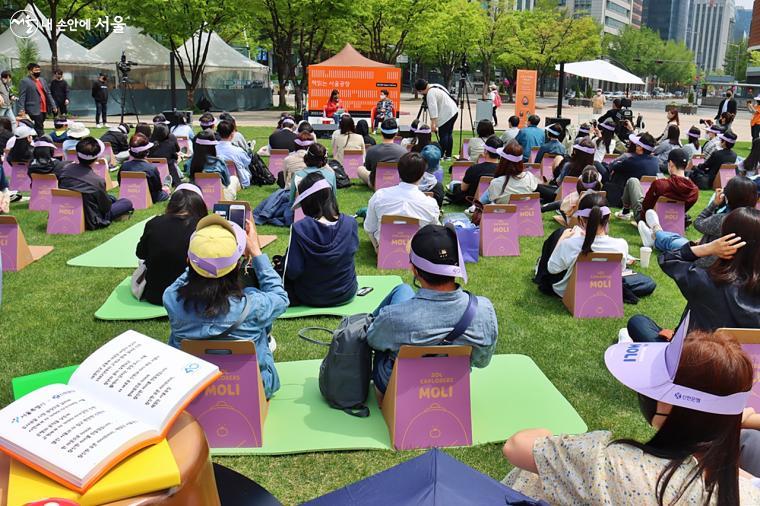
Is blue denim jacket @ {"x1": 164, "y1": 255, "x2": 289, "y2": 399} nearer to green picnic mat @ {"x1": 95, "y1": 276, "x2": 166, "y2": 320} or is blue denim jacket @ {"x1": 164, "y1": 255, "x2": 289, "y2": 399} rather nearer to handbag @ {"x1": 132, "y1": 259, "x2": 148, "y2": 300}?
green picnic mat @ {"x1": 95, "y1": 276, "x2": 166, "y2": 320}

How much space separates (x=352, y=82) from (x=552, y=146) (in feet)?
43.2

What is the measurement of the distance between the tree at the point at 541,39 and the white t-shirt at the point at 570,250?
143 ft

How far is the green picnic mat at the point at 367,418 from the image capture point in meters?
3.90

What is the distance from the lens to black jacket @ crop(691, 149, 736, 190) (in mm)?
11719

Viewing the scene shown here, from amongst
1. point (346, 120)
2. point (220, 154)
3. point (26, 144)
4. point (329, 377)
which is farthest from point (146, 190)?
point (329, 377)

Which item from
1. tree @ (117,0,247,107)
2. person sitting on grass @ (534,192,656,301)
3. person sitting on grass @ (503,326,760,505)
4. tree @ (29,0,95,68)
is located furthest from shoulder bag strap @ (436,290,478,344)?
tree @ (29,0,95,68)

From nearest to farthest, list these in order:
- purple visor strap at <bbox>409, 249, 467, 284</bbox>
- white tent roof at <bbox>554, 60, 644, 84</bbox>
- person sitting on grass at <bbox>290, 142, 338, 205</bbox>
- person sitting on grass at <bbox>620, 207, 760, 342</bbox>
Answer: purple visor strap at <bbox>409, 249, 467, 284</bbox>, person sitting on grass at <bbox>620, 207, 760, 342</bbox>, person sitting on grass at <bbox>290, 142, 338, 205</bbox>, white tent roof at <bbox>554, 60, 644, 84</bbox>

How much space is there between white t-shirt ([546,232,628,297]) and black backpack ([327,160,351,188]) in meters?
5.71

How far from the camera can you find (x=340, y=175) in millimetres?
11633

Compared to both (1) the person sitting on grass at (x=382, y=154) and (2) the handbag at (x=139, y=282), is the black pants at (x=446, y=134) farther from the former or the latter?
(2) the handbag at (x=139, y=282)

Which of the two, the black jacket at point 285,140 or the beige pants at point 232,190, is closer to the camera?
the beige pants at point 232,190

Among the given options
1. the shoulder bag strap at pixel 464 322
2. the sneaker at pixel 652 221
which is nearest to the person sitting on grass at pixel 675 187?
the sneaker at pixel 652 221

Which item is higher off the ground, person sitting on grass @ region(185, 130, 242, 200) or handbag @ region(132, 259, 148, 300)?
person sitting on grass @ region(185, 130, 242, 200)

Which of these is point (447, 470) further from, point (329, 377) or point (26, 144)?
point (26, 144)
